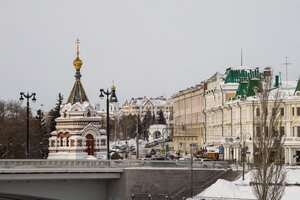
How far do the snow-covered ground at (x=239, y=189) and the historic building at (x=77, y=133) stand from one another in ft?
73.1

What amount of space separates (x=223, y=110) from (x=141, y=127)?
342ft

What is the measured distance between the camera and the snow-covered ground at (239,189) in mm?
47000

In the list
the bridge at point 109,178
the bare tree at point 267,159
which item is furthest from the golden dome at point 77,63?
the bare tree at point 267,159

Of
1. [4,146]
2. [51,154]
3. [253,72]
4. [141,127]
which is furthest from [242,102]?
[141,127]

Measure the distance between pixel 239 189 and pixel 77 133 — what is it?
84.3 feet

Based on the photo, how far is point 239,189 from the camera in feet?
161

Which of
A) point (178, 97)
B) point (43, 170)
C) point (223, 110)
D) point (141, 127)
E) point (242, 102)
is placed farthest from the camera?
point (141, 127)

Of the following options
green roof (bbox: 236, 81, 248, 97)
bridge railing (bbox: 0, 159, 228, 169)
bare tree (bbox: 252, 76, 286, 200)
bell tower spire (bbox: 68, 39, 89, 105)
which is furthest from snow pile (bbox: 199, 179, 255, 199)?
green roof (bbox: 236, 81, 248, 97)

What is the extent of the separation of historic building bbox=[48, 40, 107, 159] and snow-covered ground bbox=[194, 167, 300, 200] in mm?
22275

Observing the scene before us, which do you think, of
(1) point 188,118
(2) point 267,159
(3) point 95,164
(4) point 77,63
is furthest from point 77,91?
(1) point 188,118

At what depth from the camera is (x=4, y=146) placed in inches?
3253

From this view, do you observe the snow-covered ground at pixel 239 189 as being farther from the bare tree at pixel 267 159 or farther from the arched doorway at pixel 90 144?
the arched doorway at pixel 90 144

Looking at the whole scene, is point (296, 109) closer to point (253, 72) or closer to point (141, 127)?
point (253, 72)

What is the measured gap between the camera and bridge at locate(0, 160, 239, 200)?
4969cm
